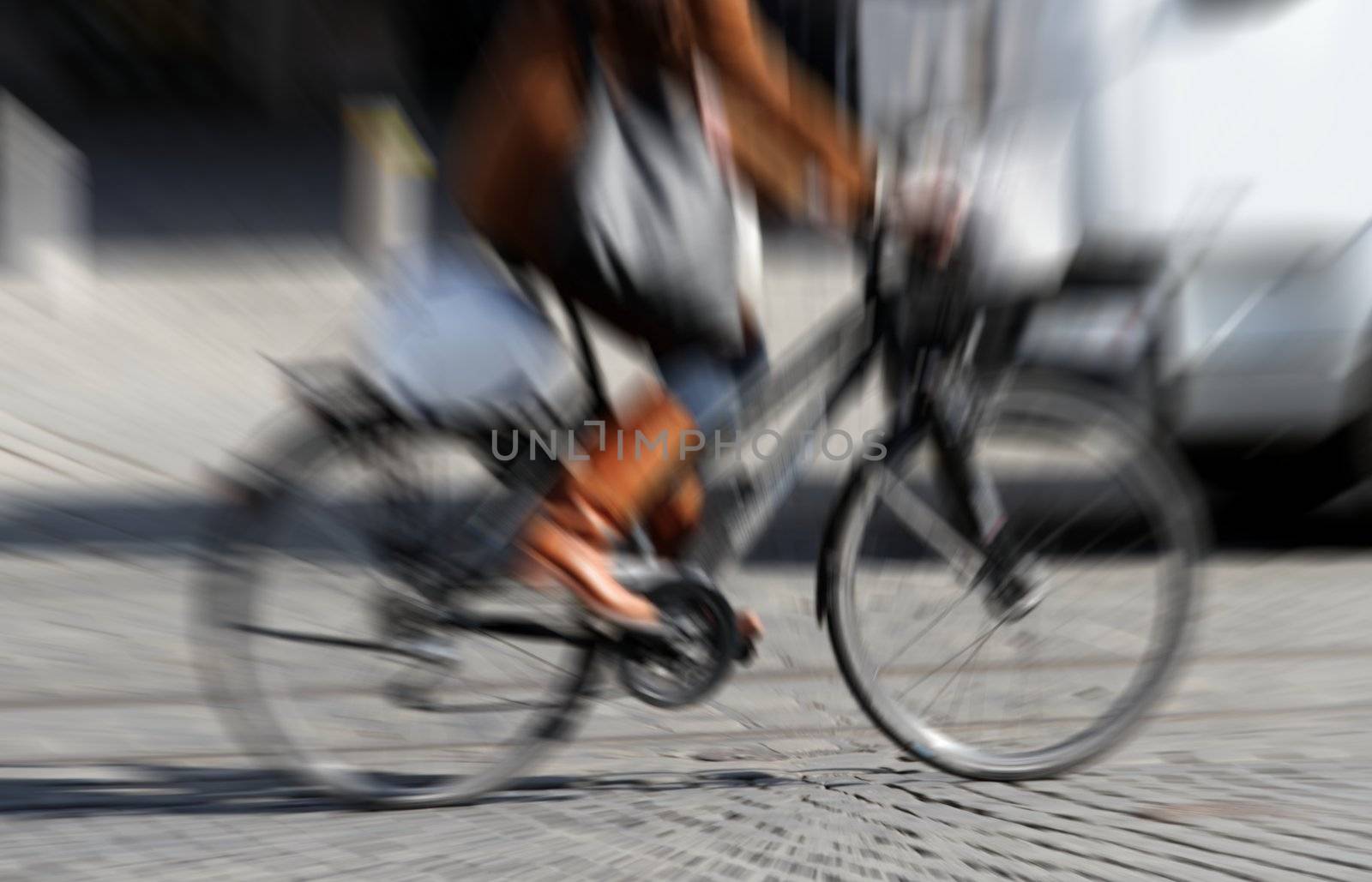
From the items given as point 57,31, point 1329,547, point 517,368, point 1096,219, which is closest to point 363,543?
point 517,368

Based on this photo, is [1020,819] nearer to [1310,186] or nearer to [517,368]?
[517,368]

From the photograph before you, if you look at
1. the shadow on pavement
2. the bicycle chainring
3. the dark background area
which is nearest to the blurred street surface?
the shadow on pavement

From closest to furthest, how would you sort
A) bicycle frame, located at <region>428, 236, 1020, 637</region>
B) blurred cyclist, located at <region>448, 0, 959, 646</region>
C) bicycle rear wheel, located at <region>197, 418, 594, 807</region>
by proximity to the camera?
blurred cyclist, located at <region>448, 0, 959, 646</region>, bicycle rear wheel, located at <region>197, 418, 594, 807</region>, bicycle frame, located at <region>428, 236, 1020, 637</region>

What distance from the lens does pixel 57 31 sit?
1678cm

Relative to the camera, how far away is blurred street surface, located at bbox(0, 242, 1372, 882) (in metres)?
2.99

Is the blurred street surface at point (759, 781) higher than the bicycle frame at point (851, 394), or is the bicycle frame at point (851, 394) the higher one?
the bicycle frame at point (851, 394)

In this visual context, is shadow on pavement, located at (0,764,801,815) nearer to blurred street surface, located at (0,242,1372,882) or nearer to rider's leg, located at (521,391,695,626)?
blurred street surface, located at (0,242,1372,882)

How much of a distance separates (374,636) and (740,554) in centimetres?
73

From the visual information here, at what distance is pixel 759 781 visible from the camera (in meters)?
3.48

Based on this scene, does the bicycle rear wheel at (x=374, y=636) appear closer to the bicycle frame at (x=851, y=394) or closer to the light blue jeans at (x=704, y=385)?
the bicycle frame at (x=851, y=394)

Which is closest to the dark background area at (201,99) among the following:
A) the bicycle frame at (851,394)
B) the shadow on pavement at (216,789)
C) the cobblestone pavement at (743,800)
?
the cobblestone pavement at (743,800)

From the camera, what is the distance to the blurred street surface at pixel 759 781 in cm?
299

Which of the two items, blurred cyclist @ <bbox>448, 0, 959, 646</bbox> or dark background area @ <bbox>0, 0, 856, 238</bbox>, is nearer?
blurred cyclist @ <bbox>448, 0, 959, 646</bbox>

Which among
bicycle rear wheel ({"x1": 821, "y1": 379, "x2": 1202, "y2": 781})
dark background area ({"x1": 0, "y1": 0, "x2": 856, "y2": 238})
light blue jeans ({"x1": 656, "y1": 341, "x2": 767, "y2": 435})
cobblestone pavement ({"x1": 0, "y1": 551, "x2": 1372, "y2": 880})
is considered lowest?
cobblestone pavement ({"x1": 0, "y1": 551, "x2": 1372, "y2": 880})
